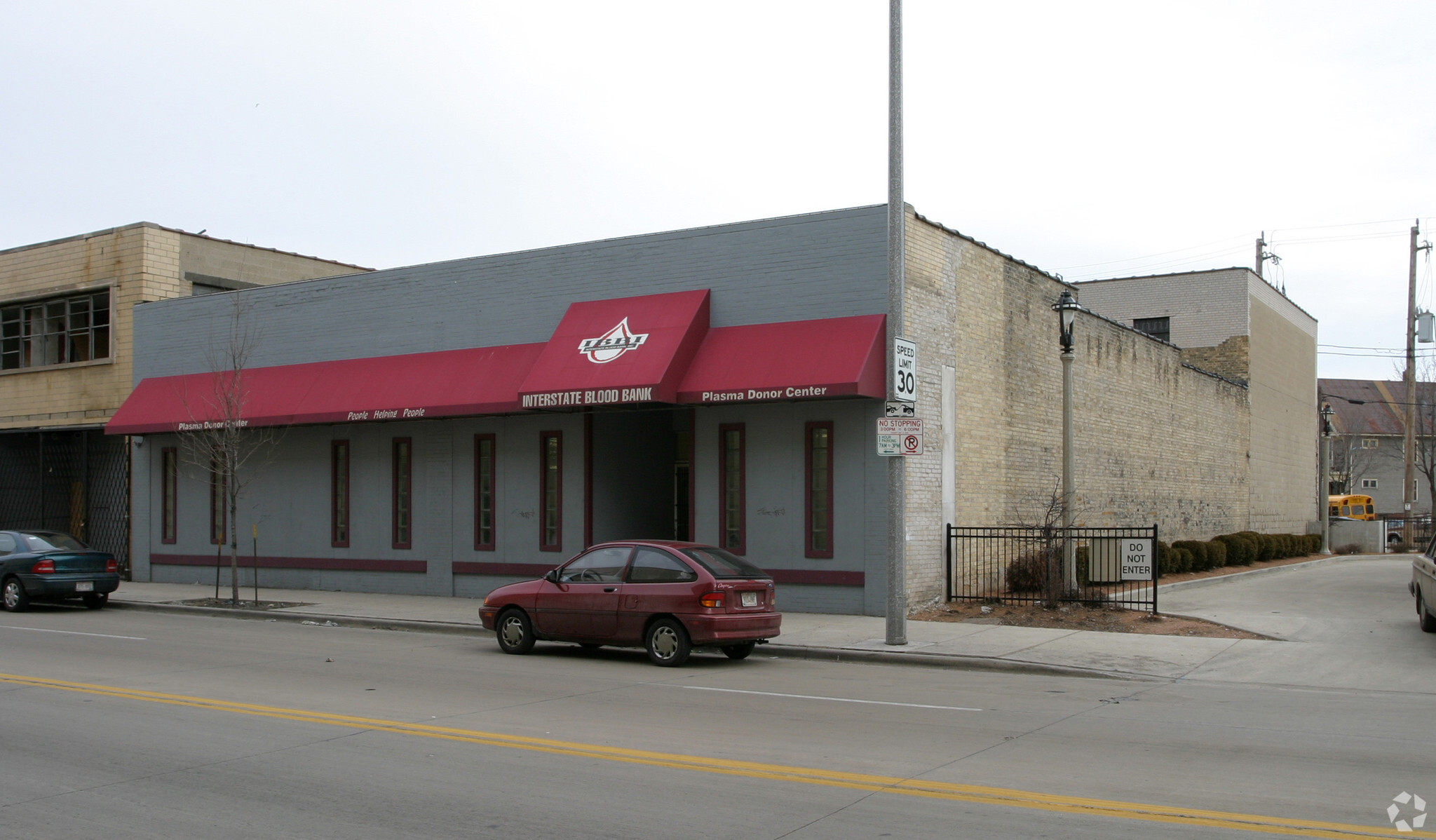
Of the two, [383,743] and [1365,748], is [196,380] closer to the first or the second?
[383,743]

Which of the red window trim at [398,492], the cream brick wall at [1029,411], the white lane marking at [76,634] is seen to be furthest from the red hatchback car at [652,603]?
the red window trim at [398,492]

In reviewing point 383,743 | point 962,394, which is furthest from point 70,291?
point 383,743

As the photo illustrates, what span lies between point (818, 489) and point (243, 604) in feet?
36.0

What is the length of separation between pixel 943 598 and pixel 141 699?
1238 centimetres

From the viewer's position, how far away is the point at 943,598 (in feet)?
63.2

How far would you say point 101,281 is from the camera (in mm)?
28703

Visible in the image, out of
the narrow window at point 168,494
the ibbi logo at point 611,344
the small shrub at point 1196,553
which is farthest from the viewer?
the small shrub at point 1196,553

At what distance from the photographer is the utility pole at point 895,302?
14883mm

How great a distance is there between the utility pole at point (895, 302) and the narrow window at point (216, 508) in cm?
1628

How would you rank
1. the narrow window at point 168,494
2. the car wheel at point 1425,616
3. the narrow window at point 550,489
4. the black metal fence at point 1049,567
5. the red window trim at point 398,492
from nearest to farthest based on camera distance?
the car wheel at point 1425,616, the black metal fence at point 1049,567, the narrow window at point 550,489, the red window trim at point 398,492, the narrow window at point 168,494

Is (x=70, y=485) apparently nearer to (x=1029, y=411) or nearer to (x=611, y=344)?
(x=611, y=344)

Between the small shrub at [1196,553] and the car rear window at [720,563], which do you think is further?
the small shrub at [1196,553]

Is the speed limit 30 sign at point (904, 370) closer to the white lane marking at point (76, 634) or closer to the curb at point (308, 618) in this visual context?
the curb at point (308, 618)

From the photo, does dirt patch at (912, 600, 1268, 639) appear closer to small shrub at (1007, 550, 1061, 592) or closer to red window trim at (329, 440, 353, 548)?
small shrub at (1007, 550, 1061, 592)
